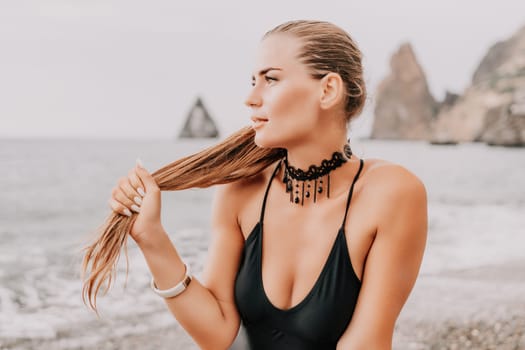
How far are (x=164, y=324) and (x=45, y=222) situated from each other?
33.7ft

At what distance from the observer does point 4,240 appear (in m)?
13.6

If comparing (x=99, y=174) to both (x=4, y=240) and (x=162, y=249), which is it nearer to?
(x=4, y=240)

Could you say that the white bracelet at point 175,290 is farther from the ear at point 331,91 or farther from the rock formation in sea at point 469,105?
the rock formation in sea at point 469,105

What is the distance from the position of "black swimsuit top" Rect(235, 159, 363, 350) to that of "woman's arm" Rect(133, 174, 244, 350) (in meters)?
0.09

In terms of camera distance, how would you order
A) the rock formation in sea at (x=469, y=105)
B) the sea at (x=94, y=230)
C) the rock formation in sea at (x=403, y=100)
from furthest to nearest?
1. the rock formation in sea at (x=403, y=100)
2. the rock formation in sea at (x=469, y=105)
3. the sea at (x=94, y=230)

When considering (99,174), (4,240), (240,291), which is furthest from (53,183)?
(240,291)

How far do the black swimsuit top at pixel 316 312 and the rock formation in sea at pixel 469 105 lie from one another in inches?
1932

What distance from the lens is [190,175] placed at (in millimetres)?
1913

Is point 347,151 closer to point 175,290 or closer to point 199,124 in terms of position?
point 175,290

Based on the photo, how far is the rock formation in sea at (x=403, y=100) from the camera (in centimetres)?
8062

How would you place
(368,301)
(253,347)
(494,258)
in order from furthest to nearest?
(494,258)
(253,347)
(368,301)

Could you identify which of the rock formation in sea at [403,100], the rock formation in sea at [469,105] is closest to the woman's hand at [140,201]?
the rock formation in sea at [469,105]

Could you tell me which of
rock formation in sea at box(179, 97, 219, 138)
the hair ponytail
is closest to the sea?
the hair ponytail

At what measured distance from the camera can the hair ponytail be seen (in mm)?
1813
